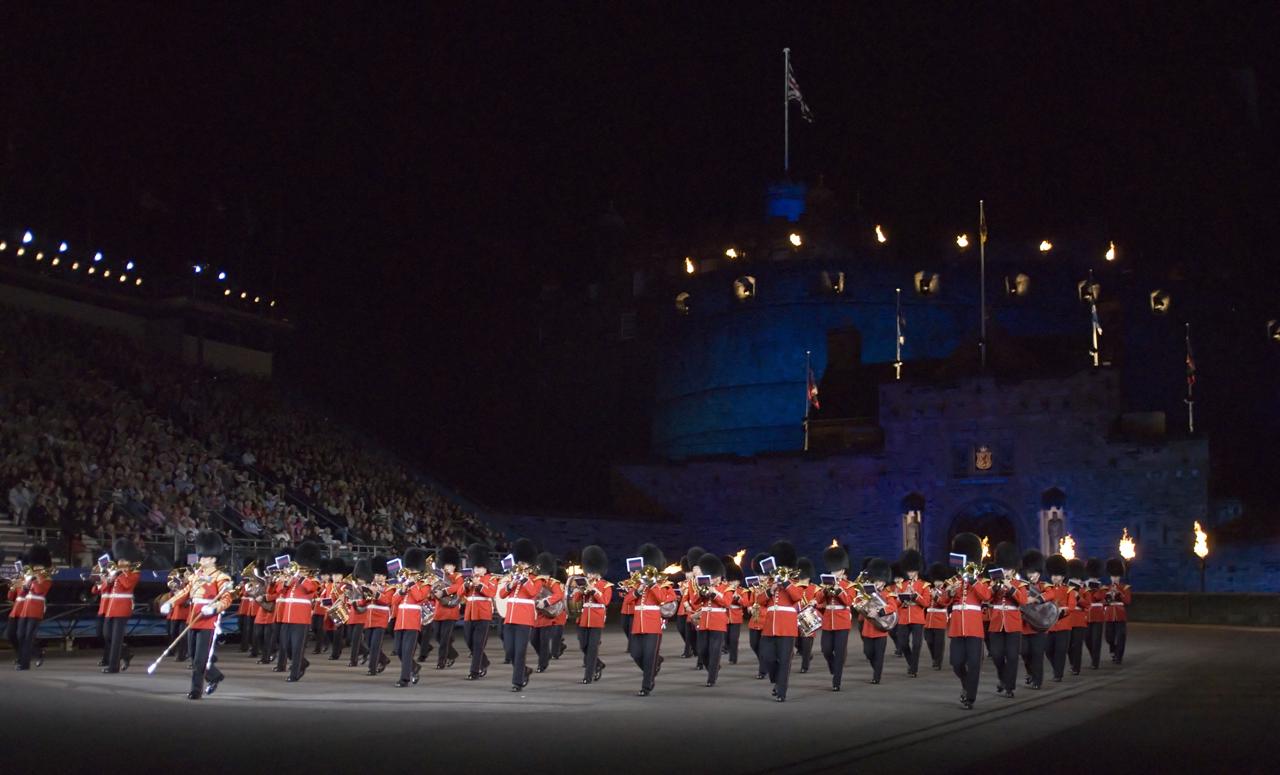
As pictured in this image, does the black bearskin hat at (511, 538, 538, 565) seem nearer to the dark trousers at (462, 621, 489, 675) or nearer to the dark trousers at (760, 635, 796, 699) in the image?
the dark trousers at (462, 621, 489, 675)

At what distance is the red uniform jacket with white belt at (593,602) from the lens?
18922 millimetres

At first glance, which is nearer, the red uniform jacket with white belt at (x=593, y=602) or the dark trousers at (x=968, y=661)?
the dark trousers at (x=968, y=661)

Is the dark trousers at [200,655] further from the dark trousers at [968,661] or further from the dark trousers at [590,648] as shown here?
the dark trousers at [968,661]

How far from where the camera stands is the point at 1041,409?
165 ft

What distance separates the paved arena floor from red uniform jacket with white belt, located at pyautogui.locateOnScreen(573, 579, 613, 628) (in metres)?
0.94

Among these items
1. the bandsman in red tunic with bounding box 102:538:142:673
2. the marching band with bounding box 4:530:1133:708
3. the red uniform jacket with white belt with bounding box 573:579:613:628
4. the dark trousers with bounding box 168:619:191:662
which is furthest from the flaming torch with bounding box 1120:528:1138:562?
the bandsman in red tunic with bounding box 102:538:142:673

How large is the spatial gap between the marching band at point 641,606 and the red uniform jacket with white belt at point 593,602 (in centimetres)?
3

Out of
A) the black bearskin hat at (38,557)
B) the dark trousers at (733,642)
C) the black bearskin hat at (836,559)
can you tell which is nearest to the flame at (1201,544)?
the dark trousers at (733,642)

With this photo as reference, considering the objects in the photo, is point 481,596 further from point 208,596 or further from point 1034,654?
point 1034,654

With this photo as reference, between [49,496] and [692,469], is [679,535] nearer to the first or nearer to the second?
[692,469]

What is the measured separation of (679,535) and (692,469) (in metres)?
2.80

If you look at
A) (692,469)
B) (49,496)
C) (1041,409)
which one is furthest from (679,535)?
(49,496)

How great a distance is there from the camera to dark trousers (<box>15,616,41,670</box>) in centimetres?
2025

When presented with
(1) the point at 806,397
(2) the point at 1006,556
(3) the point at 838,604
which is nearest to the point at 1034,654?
(2) the point at 1006,556
